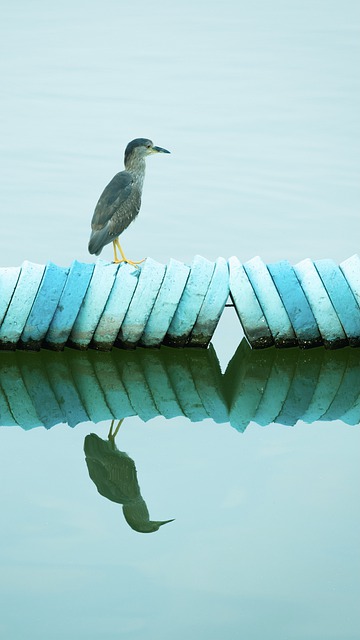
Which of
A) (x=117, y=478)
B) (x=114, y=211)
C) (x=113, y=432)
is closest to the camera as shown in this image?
(x=117, y=478)

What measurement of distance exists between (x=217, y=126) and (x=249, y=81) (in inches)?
63.6

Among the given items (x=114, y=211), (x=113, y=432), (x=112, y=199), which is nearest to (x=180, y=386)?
(x=113, y=432)

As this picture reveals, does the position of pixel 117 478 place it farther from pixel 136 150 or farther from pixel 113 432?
pixel 136 150

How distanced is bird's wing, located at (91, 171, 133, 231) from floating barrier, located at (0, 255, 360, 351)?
0.42 metres

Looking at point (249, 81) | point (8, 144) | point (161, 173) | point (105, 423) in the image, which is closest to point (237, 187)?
point (161, 173)

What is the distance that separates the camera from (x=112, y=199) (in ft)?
27.1

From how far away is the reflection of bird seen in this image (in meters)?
6.20

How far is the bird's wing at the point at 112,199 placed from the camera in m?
8.16

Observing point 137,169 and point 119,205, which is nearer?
point 119,205

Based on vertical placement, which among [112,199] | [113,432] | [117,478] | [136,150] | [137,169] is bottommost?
[117,478]

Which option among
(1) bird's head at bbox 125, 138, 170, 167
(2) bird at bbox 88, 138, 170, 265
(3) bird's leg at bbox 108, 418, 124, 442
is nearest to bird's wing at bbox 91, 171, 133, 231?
(2) bird at bbox 88, 138, 170, 265

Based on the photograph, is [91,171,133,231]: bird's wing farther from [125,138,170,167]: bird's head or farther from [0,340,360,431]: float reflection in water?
[0,340,360,431]: float reflection in water

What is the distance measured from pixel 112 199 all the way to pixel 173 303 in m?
0.98

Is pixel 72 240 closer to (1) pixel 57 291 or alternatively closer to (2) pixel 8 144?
(1) pixel 57 291
